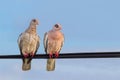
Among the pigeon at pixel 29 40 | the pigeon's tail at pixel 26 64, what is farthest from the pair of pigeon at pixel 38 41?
the pigeon's tail at pixel 26 64

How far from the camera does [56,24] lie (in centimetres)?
852

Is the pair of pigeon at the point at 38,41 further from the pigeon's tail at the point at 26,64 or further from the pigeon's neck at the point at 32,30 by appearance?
the pigeon's tail at the point at 26,64

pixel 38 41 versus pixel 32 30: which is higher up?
pixel 32 30

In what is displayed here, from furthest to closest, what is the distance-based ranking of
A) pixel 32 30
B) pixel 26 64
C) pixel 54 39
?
pixel 32 30 → pixel 54 39 → pixel 26 64

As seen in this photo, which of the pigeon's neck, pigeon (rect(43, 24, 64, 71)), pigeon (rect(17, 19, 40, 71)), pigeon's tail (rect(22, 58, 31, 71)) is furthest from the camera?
the pigeon's neck

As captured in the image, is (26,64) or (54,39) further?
(54,39)

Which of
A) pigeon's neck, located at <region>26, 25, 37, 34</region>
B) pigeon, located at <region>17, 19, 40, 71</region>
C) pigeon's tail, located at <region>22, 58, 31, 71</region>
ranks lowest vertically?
pigeon's tail, located at <region>22, 58, 31, 71</region>

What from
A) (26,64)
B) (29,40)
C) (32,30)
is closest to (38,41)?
(29,40)

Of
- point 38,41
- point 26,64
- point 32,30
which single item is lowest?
point 26,64

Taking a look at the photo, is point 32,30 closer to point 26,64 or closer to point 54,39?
point 54,39

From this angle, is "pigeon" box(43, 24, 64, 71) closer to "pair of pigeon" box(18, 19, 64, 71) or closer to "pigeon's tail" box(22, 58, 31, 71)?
"pair of pigeon" box(18, 19, 64, 71)

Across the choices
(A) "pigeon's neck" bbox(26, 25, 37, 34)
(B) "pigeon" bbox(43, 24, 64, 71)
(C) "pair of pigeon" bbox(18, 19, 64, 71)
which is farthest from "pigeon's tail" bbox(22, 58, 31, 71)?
(A) "pigeon's neck" bbox(26, 25, 37, 34)

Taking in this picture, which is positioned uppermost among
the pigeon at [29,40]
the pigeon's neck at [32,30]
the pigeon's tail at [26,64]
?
the pigeon's neck at [32,30]

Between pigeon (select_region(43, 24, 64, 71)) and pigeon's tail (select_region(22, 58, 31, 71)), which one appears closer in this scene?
pigeon's tail (select_region(22, 58, 31, 71))
